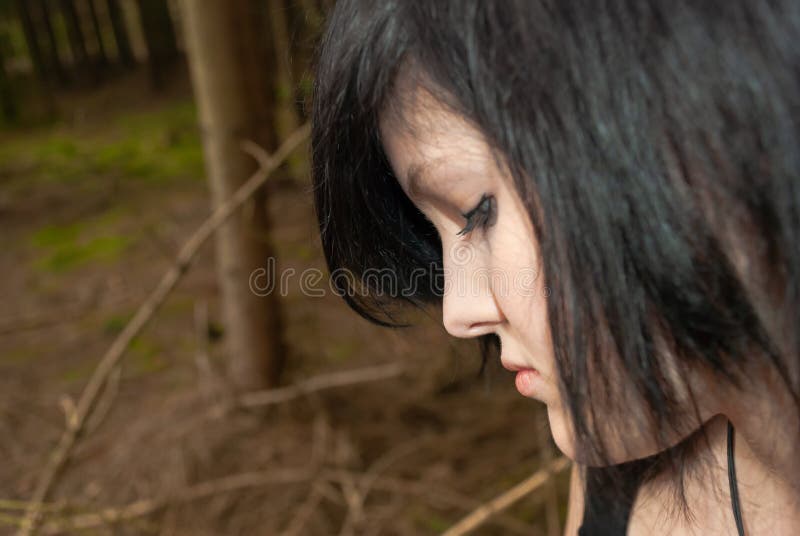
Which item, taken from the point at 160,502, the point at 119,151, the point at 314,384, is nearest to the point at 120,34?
the point at 119,151

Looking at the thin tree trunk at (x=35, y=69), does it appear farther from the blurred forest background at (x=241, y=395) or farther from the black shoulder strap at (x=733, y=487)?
the black shoulder strap at (x=733, y=487)

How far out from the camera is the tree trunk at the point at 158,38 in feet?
32.8

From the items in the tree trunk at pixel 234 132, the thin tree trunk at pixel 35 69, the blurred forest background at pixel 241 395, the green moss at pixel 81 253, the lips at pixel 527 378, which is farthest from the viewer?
the thin tree trunk at pixel 35 69

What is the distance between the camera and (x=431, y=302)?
37.4 inches

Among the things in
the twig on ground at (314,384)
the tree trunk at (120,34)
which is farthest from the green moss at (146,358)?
the tree trunk at (120,34)

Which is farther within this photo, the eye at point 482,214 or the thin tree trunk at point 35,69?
the thin tree trunk at point 35,69

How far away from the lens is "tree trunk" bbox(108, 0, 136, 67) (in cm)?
1095

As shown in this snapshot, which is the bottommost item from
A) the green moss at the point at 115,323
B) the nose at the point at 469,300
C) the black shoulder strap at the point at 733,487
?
the green moss at the point at 115,323

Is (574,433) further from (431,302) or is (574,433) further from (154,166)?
(154,166)

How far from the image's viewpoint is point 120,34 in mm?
10984

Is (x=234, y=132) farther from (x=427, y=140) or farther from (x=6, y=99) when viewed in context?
(x=6, y=99)

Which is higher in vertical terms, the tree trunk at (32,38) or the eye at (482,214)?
the eye at (482,214)

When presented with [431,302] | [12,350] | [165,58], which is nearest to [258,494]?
[431,302]

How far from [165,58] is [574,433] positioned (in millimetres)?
11174
